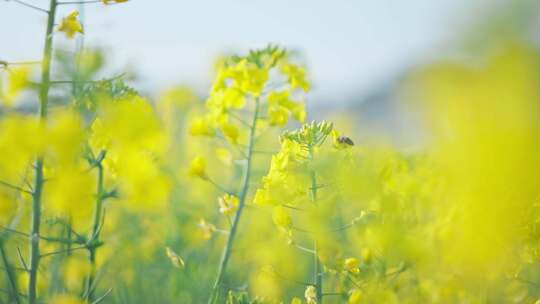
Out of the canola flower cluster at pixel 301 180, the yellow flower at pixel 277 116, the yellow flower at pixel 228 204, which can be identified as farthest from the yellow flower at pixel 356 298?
the yellow flower at pixel 277 116

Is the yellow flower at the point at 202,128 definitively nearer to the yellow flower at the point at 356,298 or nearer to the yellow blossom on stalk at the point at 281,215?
the yellow blossom on stalk at the point at 281,215

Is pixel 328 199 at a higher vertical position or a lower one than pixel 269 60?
lower

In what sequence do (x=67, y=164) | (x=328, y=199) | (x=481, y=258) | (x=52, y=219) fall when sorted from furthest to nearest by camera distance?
(x=52, y=219) < (x=328, y=199) < (x=481, y=258) < (x=67, y=164)

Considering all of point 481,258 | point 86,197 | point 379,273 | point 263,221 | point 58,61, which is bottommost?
point 263,221

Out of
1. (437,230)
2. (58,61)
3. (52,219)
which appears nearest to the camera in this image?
(52,219)

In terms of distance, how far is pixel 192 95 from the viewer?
24.1 ft

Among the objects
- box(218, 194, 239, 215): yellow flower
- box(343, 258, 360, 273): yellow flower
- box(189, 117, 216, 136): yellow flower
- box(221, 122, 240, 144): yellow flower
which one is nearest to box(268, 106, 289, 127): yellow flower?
box(221, 122, 240, 144): yellow flower

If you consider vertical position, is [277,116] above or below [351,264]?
above

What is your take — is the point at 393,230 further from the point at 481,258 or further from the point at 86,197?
the point at 86,197

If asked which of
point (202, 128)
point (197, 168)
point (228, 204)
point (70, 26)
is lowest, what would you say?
point (228, 204)

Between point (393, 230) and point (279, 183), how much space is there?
477mm

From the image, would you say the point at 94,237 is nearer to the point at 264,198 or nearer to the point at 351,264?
the point at 264,198

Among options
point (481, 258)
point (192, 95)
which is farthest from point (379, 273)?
point (192, 95)

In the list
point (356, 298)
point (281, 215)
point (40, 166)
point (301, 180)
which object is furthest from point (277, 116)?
point (40, 166)
